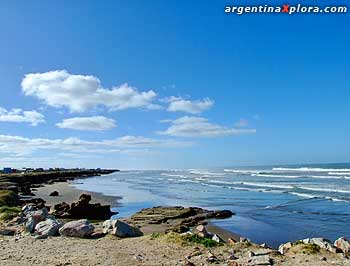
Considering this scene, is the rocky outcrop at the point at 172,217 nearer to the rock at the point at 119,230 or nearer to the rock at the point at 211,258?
the rock at the point at 119,230

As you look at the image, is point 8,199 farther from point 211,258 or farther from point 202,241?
point 211,258

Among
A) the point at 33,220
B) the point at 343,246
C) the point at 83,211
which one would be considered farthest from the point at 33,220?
the point at 343,246

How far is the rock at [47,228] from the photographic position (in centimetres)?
1552

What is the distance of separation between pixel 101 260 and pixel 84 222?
13.8ft

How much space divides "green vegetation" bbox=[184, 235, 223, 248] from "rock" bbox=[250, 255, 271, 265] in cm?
187

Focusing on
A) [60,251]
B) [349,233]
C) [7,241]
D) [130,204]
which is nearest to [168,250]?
[60,251]

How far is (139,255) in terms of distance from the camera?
1240 cm

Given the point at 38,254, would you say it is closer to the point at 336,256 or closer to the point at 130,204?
the point at 336,256

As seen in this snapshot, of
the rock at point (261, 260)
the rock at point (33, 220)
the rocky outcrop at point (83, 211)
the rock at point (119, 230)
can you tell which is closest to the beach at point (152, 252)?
the rock at point (261, 260)

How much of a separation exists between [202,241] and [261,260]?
8.50ft

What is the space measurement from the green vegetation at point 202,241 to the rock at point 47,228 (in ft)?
16.7

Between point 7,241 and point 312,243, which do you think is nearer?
point 312,243

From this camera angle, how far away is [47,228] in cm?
1577

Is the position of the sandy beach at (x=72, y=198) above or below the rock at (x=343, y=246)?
above
